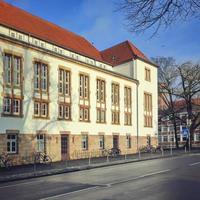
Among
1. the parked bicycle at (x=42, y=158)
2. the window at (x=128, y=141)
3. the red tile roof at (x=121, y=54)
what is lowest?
the parked bicycle at (x=42, y=158)

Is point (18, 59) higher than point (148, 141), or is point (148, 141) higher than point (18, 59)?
point (18, 59)

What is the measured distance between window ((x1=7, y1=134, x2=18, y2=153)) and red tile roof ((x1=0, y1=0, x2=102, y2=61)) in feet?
37.3

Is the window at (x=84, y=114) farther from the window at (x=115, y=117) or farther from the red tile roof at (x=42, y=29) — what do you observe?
the red tile roof at (x=42, y=29)

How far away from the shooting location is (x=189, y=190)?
14.9 metres

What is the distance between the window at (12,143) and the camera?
35.2m

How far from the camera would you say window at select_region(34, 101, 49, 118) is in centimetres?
3906

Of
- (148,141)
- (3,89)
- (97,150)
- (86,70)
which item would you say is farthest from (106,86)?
(3,89)

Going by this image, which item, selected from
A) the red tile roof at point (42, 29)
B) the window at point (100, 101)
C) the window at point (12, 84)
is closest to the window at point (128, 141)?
the window at point (100, 101)

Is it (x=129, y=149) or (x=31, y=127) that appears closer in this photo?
(x=31, y=127)

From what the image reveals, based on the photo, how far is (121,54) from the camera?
2499 inches

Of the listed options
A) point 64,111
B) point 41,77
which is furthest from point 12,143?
point 64,111

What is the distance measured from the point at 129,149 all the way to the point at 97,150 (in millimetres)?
8590

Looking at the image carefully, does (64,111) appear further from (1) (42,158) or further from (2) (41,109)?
(1) (42,158)

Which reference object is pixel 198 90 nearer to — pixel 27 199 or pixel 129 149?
pixel 129 149
